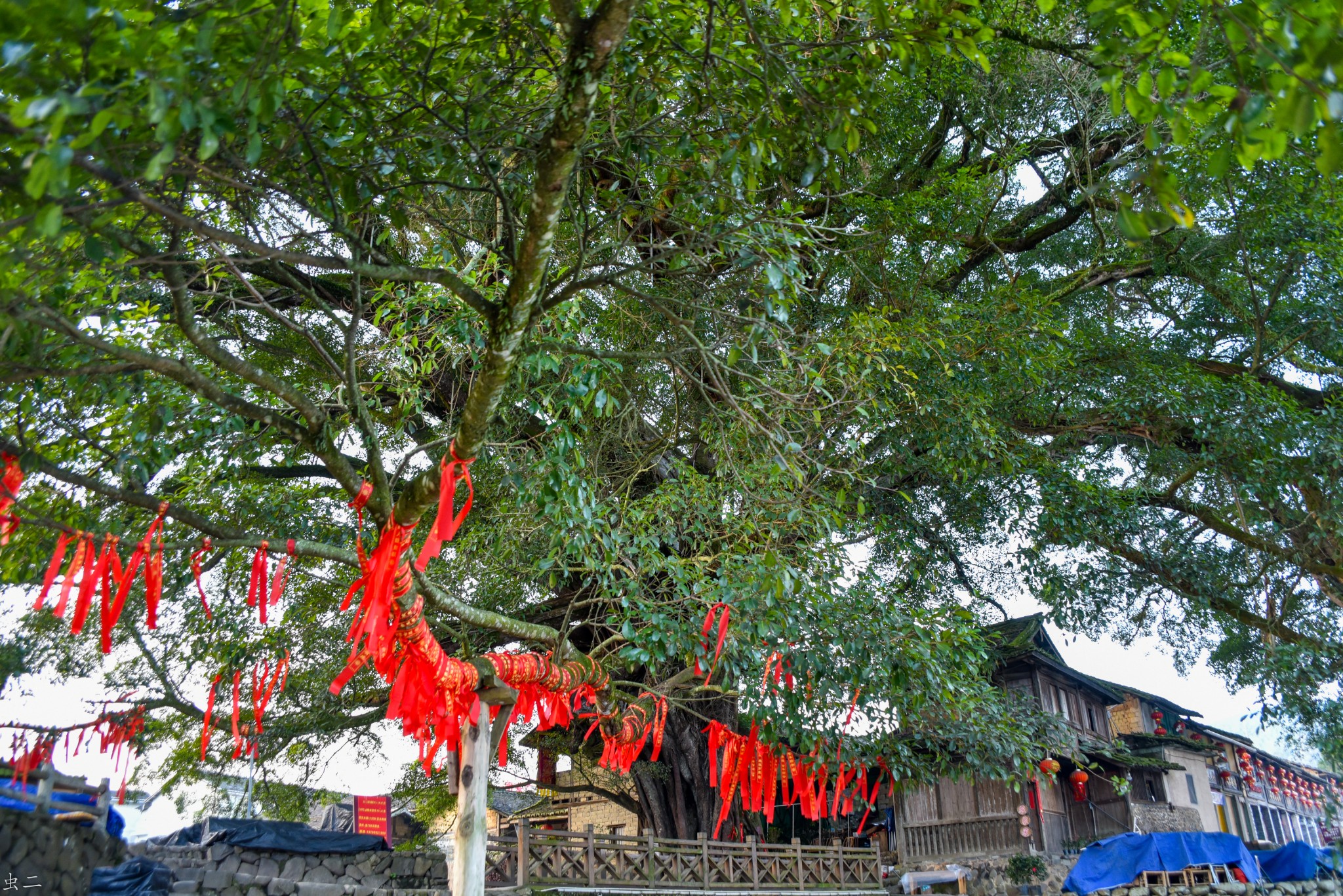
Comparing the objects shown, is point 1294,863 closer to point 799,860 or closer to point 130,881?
point 799,860

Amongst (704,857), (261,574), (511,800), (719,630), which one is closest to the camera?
(261,574)

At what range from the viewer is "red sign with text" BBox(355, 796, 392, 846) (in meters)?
16.3

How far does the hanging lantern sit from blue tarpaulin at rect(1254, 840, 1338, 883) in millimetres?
3106

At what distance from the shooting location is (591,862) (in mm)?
11000

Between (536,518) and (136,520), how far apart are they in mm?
3898

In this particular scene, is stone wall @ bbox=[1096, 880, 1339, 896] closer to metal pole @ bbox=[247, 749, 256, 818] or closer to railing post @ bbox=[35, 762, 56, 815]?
metal pole @ bbox=[247, 749, 256, 818]

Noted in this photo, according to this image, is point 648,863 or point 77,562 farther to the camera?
point 648,863

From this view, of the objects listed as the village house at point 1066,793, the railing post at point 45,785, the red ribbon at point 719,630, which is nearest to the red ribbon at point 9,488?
the red ribbon at point 719,630

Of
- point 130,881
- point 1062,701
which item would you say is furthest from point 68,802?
point 1062,701

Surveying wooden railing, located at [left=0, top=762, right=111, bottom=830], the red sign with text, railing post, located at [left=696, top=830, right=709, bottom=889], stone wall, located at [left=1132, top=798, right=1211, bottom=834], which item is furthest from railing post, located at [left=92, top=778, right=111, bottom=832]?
stone wall, located at [left=1132, top=798, right=1211, bottom=834]

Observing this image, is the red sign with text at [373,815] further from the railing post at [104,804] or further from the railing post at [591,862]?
the railing post at [591,862]

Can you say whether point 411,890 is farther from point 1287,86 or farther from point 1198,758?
point 1198,758

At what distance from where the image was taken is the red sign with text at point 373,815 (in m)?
16.3

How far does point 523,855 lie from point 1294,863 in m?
15.4
